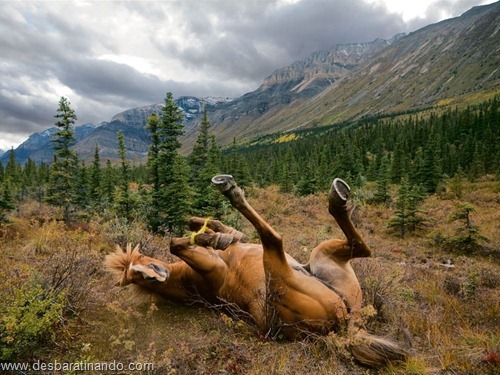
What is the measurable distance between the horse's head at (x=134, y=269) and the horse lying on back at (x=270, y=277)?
0.5 inches

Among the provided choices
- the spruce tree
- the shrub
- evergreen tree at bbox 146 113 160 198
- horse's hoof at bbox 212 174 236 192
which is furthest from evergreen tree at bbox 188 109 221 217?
the spruce tree

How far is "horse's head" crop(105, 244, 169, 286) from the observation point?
3995mm

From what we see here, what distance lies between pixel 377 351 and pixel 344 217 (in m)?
1.38

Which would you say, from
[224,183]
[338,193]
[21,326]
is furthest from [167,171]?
[338,193]

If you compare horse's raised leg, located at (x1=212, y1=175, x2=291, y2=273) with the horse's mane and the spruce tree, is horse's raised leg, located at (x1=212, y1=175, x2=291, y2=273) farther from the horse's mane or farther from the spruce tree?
the spruce tree

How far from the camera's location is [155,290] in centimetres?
448

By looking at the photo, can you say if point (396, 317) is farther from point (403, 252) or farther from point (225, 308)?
point (403, 252)

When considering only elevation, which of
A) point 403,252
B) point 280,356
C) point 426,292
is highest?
point 280,356

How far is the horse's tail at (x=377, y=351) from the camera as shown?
2948 millimetres

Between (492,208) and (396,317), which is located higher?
(396,317)

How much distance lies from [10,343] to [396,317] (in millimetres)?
4267

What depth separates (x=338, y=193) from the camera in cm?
325

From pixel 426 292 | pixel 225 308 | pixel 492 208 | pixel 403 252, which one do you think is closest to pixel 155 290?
pixel 225 308

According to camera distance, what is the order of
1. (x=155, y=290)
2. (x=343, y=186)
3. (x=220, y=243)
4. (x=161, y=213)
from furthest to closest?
1. (x=161, y=213)
2. (x=155, y=290)
3. (x=220, y=243)
4. (x=343, y=186)
